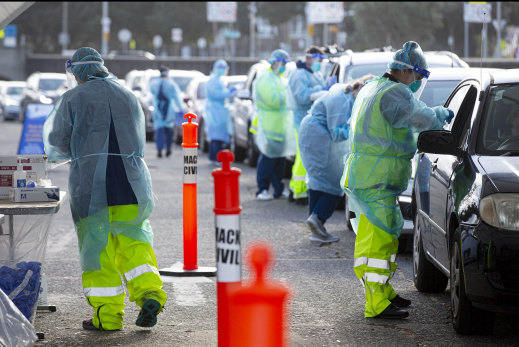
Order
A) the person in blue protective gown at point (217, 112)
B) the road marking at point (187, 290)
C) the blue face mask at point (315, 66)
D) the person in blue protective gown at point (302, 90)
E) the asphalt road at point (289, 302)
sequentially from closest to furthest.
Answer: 1. the asphalt road at point (289, 302)
2. the road marking at point (187, 290)
3. the person in blue protective gown at point (302, 90)
4. the blue face mask at point (315, 66)
5. the person in blue protective gown at point (217, 112)

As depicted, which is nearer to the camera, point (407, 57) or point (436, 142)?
point (436, 142)

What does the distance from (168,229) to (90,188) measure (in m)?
5.42

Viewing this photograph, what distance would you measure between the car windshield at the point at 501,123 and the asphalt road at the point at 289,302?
44.1 inches

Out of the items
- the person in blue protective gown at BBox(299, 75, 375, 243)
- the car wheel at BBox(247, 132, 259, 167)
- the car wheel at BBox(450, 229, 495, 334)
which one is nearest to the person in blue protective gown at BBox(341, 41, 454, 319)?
the car wheel at BBox(450, 229, 495, 334)

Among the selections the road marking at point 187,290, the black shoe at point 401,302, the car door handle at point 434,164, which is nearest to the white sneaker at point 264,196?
the road marking at point 187,290

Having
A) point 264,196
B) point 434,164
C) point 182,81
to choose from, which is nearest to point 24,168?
point 434,164

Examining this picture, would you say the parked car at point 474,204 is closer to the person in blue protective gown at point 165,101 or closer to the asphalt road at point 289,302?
the asphalt road at point 289,302

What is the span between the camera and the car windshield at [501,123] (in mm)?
6832

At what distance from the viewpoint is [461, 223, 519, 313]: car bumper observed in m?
6.05

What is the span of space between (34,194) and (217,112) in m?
13.9

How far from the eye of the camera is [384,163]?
727 centimetres

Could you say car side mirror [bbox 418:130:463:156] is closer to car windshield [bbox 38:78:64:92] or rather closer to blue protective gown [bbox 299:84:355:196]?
blue protective gown [bbox 299:84:355:196]

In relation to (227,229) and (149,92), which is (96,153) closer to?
(227,229)

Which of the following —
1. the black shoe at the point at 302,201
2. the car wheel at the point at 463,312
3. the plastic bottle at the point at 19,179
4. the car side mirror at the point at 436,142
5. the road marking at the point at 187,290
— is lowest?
the black shoe at the point at 302,201
